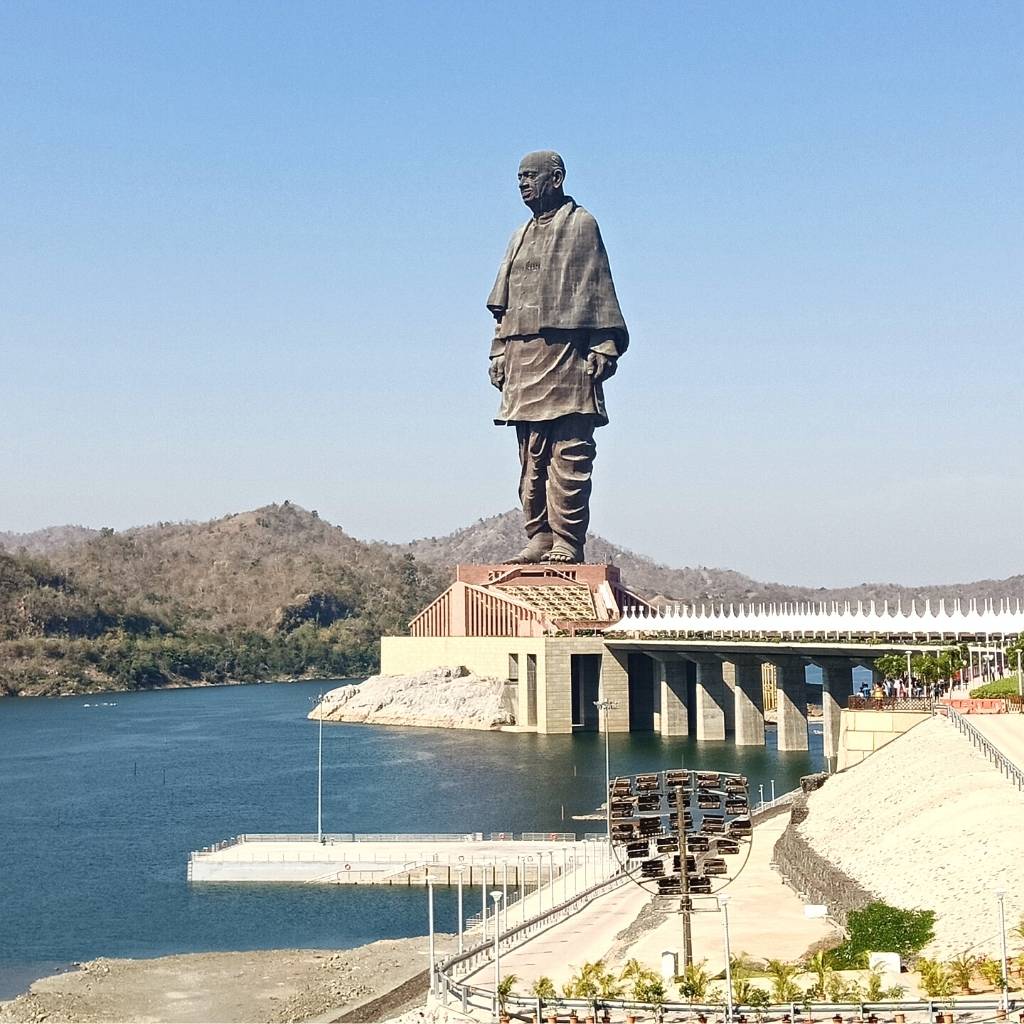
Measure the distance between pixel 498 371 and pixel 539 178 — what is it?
18.8m

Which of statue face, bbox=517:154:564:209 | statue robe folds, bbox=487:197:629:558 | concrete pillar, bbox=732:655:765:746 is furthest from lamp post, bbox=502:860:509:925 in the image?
statue face, bbox=517:154:564:209

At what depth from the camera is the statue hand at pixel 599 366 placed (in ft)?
538

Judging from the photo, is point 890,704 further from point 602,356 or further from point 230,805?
point 602,356

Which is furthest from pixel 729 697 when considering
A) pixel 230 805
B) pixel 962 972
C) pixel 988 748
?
pixel 962 972

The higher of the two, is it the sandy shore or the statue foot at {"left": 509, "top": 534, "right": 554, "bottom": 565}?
the statue foot at {"left": 509, "top": 534, "right": 554, "bottom": 565}

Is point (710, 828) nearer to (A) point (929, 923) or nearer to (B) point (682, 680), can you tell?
(A) point (929, 923)

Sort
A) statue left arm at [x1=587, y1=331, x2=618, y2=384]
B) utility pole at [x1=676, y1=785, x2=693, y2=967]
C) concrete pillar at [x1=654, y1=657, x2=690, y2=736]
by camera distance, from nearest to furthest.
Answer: utility pole at [x1=676, y1=785, x2=693, y2=967], concrete pillar at [x1=654, y1=657, x2=690, y2=736], statue left arm at [x1=587, y1=331, x2=618, y2=384]

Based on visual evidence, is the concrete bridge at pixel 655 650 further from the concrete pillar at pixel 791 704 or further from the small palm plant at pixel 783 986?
the small palm plant at pixel 783 986

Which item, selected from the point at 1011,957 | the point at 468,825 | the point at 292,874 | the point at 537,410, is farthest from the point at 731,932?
the point at 537,410

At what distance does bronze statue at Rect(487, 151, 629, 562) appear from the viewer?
165 m

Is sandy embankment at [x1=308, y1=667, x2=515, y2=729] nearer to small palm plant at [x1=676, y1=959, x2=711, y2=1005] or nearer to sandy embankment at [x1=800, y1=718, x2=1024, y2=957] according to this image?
sandy embankment at [x1=800, y1=718, x2=1024, y2=957]

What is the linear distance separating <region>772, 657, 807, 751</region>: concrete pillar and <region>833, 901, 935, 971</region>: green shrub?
74547 mm

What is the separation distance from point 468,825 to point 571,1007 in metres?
47.9

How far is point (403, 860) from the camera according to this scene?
237ft
